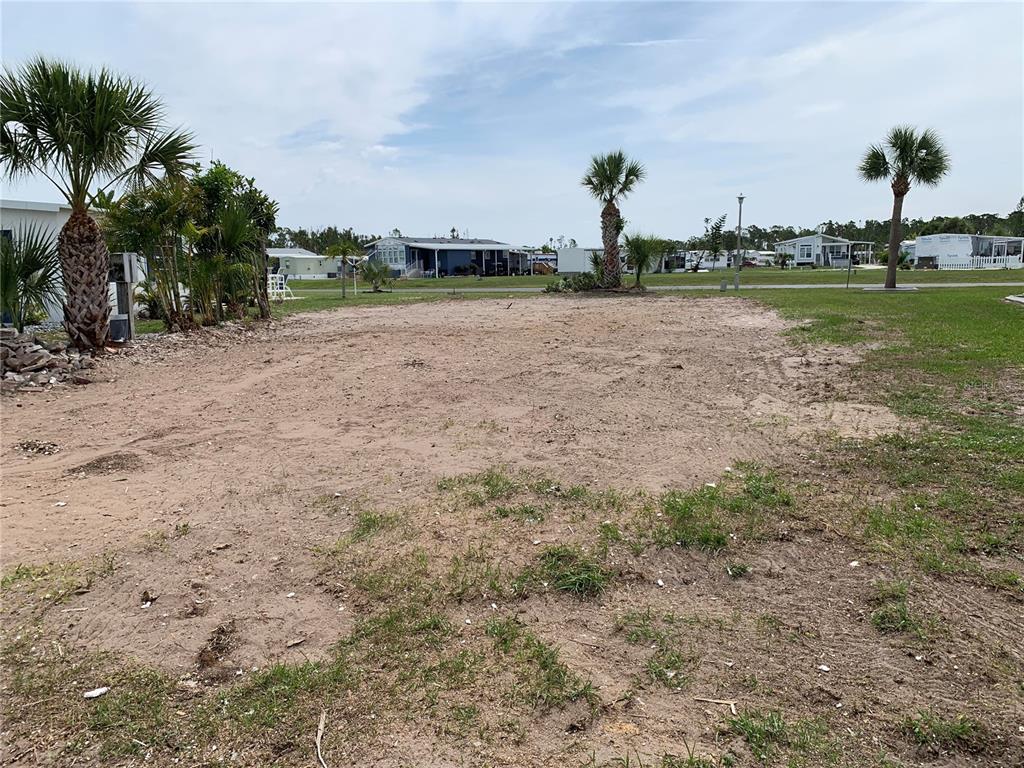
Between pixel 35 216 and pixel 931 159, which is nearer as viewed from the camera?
pixel 35 216

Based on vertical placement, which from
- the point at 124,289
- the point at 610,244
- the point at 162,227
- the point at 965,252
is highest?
the point at 965,252

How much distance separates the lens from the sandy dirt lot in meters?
2.79

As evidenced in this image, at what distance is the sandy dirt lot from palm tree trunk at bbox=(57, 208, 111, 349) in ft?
2.26

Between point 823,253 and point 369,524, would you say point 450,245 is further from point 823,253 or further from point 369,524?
point 369,524

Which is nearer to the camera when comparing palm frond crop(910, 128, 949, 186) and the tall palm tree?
the tall palm tree

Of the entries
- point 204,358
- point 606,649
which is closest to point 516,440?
point 606,649

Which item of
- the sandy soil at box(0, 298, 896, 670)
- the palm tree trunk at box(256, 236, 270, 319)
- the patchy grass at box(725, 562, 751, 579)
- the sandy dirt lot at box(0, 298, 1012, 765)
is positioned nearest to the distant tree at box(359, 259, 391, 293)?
the palm tree trunk at box(256, 236, 270, 319)

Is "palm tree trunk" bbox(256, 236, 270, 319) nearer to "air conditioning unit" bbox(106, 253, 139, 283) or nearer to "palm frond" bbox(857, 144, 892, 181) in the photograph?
"air conditioning unit" bbox(106, 253, 139, 283)

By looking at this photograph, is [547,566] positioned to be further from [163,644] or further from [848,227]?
[848,227]

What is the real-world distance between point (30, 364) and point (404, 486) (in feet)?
22.4

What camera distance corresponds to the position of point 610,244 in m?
29.3

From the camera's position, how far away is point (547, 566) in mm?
3586

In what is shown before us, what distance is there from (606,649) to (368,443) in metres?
3.59

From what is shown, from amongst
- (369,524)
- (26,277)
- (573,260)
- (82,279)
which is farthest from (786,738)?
(573,260)
